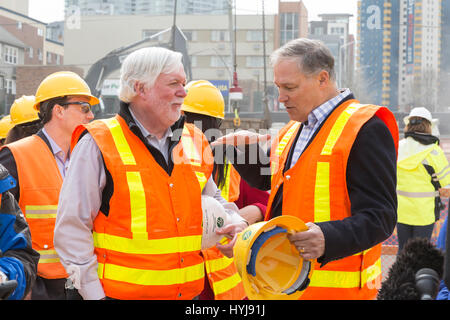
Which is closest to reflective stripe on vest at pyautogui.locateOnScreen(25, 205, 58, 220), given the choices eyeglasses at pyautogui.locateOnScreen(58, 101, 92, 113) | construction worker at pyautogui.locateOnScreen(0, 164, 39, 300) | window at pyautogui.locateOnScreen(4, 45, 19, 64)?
eyeglasses at pyautogui.locateOnScreen(58, 101, 92, 113)

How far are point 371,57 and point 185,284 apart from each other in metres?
93.1

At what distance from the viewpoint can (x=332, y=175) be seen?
2961 mm

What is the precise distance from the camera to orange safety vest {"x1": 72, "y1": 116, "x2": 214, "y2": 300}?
9.88 ft

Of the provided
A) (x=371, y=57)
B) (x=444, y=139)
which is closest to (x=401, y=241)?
(x=444, y=139)

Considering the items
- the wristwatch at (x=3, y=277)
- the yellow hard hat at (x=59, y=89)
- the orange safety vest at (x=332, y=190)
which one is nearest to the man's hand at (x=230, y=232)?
the orange safety vest at (x=332, y=190)

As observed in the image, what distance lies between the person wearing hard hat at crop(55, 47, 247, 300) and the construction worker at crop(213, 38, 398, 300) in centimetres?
57

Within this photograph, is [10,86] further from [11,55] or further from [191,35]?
[191,35]

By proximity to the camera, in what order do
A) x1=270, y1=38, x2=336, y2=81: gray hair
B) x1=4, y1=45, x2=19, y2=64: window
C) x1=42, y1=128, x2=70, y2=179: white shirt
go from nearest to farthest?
x1=270, y1=38, x2=336, y2=81: gray hair
x1=42, y1=128, x2=70, y2=179: white shirt
x1=4, y1=45, x2=19, y2=64: window

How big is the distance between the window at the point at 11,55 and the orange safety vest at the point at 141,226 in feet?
221

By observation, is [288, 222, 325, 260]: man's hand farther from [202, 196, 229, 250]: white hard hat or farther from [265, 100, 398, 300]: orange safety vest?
[202, 196, 229, 250]: white hard hat

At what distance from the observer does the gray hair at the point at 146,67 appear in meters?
3.23

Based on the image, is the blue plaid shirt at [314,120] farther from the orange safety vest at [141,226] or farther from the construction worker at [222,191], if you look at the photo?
the construction worker at [222,191]

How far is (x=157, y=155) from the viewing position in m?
3.17
